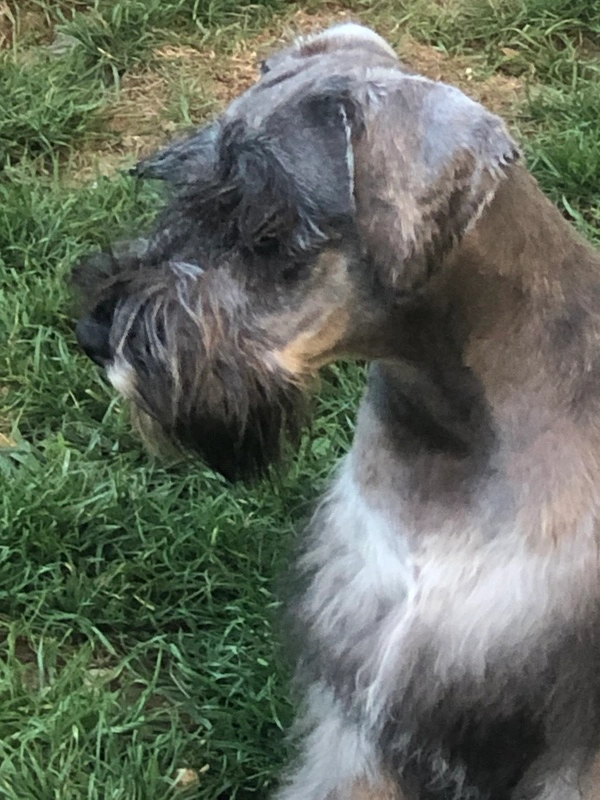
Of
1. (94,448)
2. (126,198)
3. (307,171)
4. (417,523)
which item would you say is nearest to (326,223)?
(307,171)

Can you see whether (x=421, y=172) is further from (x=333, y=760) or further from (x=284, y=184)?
(x=333, y=760)

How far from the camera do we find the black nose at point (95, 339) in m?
1.30

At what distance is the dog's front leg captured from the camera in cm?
164

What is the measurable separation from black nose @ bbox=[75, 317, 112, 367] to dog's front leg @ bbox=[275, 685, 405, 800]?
0.57m

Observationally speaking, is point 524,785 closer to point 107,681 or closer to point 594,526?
point 594,526

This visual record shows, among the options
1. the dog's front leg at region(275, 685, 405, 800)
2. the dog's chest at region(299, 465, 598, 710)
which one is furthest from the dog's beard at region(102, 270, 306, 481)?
the dog's front leg at region(275, 685, 405, 800)

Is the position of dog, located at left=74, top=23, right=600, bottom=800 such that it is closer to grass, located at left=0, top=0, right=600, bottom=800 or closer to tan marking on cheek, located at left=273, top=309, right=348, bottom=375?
tan marking on cheek, located at left=273, top=309, right=348, bottom=375

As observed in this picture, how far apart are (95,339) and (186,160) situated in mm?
195

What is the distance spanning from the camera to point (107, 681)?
1905 mm

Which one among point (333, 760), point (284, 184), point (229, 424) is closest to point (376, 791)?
point (333, 760)

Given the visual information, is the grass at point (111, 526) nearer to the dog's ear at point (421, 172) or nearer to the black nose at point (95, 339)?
the black nose at point (95, 339)

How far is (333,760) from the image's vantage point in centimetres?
171

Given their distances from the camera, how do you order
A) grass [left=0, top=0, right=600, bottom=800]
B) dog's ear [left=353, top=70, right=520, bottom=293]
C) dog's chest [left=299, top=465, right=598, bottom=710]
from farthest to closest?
grass [left=0, top=0, right=600, bottom=800], dog's chest [left=299, top=465, right=598, bottom=710], dog's ear [left=353, top=70, right=520, bottom=293]

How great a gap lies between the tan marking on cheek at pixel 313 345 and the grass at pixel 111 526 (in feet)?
1.93
